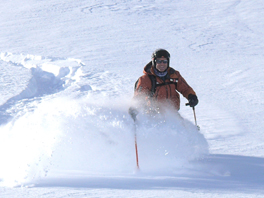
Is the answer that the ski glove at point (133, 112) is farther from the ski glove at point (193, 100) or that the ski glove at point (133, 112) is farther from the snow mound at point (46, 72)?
the snow mound at point (46, 72)

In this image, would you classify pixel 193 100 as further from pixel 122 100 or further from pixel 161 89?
pixel 122 100

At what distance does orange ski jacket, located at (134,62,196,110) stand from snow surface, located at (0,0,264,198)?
236 mm

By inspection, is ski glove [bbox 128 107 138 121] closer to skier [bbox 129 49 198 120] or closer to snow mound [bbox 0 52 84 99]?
skier [bbox 129 49 198 120]

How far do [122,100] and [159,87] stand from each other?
0.72 meters

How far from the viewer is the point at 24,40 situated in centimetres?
1237

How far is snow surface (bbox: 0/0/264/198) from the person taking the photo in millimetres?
3836

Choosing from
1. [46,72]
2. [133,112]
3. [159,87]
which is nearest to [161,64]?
[159,87]

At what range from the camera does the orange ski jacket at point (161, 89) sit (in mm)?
4855

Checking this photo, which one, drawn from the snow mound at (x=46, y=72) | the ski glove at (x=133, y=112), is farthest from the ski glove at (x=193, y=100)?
the snow mound at (x=46, y=72)

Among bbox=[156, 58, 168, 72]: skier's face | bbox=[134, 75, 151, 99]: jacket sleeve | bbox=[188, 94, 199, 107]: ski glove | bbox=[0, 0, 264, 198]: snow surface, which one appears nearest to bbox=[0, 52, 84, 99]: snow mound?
bbox=[0, 0, 264, 198]: snow surface

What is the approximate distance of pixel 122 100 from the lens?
213 inches

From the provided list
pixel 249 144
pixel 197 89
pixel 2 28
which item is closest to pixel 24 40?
pixel 2 28

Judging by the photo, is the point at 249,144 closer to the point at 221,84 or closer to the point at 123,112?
the point at 123,112

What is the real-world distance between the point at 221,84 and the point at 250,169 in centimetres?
422
